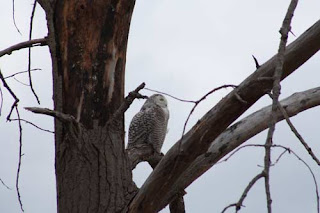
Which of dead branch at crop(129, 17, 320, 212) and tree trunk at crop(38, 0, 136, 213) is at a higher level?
tree trunk at crop(38, 0, 136, 213)

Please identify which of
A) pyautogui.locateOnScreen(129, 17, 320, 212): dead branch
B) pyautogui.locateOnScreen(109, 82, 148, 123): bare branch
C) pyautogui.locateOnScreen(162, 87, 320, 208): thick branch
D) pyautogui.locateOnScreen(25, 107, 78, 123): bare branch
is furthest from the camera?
pyautogui.locateOnScreen(162, 87, 320, 208): thick branch

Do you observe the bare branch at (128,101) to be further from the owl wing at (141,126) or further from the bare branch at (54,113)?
the owl wing at (141,126)


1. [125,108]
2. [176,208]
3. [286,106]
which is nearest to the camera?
[125,108]

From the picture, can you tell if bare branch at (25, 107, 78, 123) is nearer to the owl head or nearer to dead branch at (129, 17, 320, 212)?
dead branch at (129, 17, 320, 212)

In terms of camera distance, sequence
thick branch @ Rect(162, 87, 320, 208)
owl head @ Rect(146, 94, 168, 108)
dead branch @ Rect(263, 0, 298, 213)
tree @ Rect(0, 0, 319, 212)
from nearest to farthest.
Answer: dead branch @ Rect(263, 0, 298, 213) < tree @ Rect(0, 0, 319, 212) < thick branch @ Rect(162, 87, 320, 208) < owl head @ Rect(146, 94, 168, 108)

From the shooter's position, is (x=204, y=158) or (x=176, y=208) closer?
(x=204, y=158)

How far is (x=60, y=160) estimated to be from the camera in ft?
12.2

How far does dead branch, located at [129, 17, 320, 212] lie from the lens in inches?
111

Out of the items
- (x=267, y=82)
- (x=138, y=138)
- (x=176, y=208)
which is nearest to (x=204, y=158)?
(x=176, y=208)

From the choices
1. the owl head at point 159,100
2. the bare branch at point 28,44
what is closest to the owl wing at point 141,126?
the owl head at point 159,100

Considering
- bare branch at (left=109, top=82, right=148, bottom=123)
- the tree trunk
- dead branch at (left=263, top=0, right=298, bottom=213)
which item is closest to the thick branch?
the tree trunk

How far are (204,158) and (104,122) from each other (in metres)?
0.60

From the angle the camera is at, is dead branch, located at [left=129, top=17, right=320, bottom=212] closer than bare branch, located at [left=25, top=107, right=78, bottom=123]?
Yes

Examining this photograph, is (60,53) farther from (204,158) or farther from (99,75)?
(204,158)
